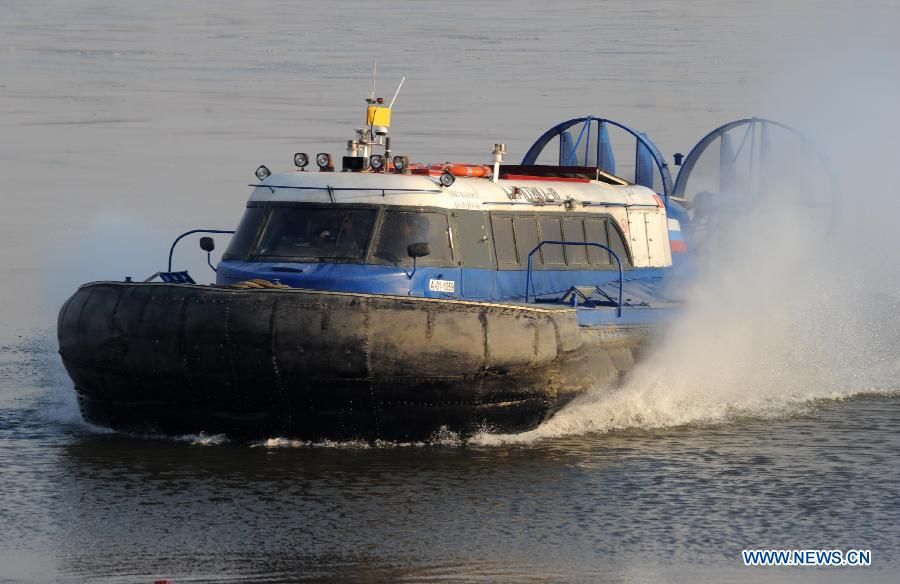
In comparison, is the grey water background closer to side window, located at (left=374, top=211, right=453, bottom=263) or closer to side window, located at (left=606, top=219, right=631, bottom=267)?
side window, located at (left=606, top=219, right=631, bottom=267)

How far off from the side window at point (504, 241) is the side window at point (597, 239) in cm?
92

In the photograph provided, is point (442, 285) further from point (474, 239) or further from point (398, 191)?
point (398, 191)

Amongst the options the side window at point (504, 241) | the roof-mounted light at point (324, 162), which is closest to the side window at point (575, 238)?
the side window at point (504, 241)

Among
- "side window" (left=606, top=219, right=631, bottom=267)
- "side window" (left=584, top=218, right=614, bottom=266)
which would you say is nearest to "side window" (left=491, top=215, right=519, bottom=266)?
"side window" (left=584, top=218, right=614, bottom=266)

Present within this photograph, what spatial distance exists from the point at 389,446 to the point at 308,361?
82 cm

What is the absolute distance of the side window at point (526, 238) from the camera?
493 inches

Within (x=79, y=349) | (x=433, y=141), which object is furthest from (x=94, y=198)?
(x=79, y=349)

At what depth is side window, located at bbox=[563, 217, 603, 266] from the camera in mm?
12992

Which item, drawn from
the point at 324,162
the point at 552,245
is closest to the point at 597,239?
the point at 552,245

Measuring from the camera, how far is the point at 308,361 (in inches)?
416

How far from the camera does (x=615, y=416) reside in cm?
1207

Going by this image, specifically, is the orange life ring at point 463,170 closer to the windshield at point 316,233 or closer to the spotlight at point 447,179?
the spotlight at point 447,179

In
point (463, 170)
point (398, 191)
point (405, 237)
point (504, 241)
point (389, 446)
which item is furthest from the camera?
point (463, 170)

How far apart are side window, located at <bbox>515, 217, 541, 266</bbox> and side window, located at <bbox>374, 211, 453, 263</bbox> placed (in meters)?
0.84
